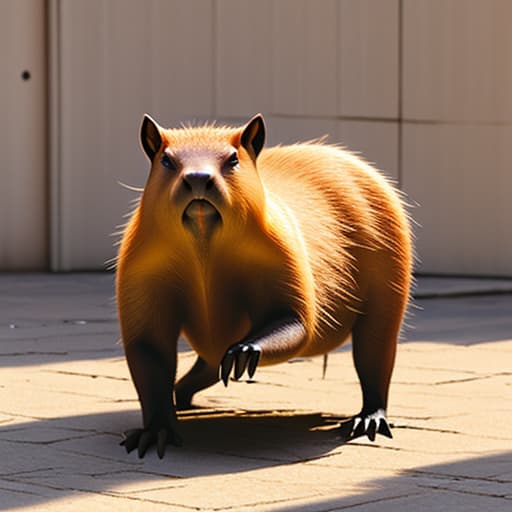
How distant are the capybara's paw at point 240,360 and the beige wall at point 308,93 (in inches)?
296

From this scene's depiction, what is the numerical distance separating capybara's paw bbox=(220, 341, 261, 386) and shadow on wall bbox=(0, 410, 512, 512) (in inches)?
11.6

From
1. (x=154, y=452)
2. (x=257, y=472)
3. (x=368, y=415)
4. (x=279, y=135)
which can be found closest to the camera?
(x=257, y=472)

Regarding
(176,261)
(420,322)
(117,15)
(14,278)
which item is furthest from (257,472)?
(117,15)

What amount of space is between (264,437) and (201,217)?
92 cm

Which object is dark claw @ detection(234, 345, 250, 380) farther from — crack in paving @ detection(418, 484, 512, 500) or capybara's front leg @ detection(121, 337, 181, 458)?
crack in paving @ detection(418, 484, 512, 500)

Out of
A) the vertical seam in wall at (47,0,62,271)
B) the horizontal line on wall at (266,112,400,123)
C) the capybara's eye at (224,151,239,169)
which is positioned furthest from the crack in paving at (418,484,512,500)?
the horizontal line on wall at (266,112,400,123)

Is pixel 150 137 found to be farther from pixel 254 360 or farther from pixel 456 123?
pixel 456 123

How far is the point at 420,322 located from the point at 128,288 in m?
4.62

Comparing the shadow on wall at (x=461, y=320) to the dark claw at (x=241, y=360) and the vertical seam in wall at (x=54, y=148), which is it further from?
the dark claw at (x=241, y=360)

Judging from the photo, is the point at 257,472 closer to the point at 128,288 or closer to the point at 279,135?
the point at 128,288

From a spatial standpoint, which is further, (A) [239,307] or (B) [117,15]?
(B) [117,15]

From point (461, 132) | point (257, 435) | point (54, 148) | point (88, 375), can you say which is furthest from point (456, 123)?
point (257, 435)

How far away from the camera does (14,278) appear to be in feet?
38.2

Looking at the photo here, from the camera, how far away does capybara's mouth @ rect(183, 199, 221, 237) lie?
477 cm
